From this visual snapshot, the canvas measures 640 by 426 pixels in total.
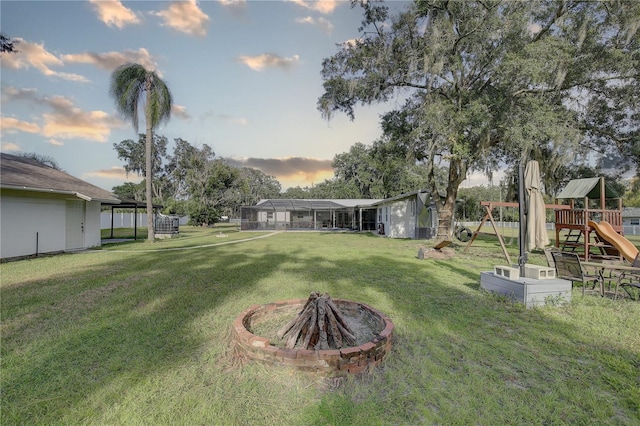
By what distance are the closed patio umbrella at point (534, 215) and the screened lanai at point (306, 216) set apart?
790 inches

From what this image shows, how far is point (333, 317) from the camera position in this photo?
3.06 meters

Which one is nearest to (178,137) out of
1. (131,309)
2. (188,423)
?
(131,309)

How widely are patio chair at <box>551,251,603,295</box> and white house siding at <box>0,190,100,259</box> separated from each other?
14.9 meters

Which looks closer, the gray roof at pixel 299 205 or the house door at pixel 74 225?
the house door at pixel 74 225

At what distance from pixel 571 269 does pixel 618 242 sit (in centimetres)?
419

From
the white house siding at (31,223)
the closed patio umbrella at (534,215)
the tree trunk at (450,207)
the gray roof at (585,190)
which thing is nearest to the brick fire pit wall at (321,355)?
the closed patio umbrella at (534,215)

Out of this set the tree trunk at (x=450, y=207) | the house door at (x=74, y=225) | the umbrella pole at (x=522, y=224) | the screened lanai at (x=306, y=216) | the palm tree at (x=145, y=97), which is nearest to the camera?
the umbrella pole at (x=522, y=224)

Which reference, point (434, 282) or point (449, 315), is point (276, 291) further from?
point (434, 282)

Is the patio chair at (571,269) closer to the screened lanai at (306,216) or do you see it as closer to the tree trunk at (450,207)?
the tree trunk at (450,207)

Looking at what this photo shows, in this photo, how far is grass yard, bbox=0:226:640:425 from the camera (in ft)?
6.90

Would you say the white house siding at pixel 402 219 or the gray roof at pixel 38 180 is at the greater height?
the gray roof at pixel 38 180

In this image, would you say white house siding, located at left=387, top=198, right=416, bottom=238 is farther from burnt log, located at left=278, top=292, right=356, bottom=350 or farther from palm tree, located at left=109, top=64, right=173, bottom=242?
burnt log, located at left=278, top=292, right=356, bottom=350

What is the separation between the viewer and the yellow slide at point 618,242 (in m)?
7.14

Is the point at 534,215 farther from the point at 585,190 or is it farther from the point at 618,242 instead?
the point at 585,190
